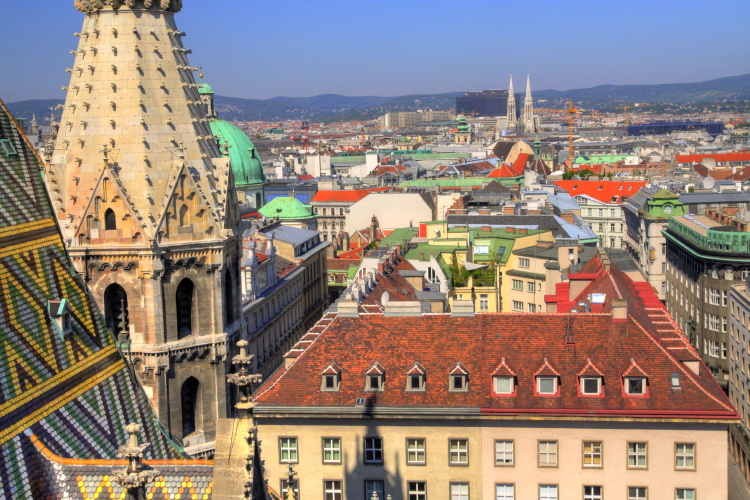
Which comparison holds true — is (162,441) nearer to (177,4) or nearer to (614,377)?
(177,4)

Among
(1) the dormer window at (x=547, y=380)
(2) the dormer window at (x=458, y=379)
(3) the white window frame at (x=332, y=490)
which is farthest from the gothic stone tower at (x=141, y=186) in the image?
(1) the dormer window at (x=547, y=380)

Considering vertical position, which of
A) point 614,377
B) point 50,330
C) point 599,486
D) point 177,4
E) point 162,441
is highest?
point 177,4

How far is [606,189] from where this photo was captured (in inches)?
7096

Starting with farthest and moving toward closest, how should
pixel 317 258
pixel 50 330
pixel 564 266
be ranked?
pixel 317 258, pixel 564 266, pixel 50 330

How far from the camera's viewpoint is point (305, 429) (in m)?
47.5

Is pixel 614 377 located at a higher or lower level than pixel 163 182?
lower

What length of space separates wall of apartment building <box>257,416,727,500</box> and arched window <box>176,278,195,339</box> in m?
15.3

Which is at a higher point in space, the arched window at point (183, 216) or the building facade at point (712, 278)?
the arched window at point (183, 216)

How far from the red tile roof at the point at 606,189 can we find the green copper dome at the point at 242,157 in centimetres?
5920

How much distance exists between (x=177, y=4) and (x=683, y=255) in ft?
266

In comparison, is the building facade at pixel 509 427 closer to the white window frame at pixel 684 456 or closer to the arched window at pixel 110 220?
the white window frame at pixel 684 456

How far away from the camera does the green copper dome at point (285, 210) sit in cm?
14262

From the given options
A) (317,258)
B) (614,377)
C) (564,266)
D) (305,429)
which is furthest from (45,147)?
(317,258)

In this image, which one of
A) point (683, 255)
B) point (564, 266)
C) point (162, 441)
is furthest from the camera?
point (683, 255)
